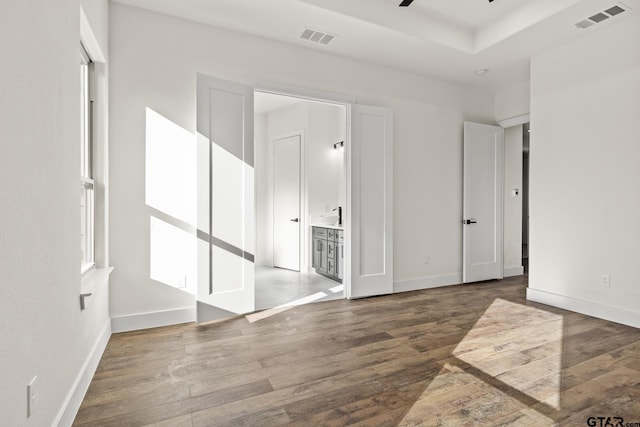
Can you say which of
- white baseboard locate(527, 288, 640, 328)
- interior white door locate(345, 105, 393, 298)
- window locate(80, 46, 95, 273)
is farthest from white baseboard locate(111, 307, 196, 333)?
white baseboard locate(527, 288, 640, 328)

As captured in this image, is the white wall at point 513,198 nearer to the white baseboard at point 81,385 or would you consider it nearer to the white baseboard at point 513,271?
the white baseboard at point 513,271

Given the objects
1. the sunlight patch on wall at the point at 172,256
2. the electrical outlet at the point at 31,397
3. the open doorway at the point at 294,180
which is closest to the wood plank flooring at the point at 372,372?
the sunlight patch on wall at the point at 172,256

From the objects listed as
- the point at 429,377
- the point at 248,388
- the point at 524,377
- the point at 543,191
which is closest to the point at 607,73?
the point at 543,191

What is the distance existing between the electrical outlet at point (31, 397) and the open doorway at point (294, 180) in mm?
4260

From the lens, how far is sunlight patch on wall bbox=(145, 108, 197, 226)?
3273mm

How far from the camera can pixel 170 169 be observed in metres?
3.35

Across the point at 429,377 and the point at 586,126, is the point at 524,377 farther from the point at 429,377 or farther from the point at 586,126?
the point at 586,126

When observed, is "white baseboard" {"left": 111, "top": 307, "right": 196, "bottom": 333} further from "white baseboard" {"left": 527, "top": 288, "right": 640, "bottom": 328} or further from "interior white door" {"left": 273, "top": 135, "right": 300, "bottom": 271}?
"white baseboard" {"left": 527, "top": 288, "right": 640, "bottom": 328}

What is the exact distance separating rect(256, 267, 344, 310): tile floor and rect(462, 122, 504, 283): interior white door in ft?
6.79

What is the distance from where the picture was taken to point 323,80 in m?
4.14

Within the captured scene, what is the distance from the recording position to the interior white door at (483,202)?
511cm

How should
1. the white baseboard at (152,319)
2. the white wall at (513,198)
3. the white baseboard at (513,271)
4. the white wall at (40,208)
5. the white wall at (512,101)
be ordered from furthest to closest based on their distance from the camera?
the white wall at (513,198) < the white baseboard at (513,271) < the white wall at (512,101) < the white baseboard at (152,319) < the white wall at (40,208)

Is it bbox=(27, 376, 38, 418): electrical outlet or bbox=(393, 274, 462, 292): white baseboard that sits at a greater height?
bbox=(27, 376, 38, 418): electrical outlet

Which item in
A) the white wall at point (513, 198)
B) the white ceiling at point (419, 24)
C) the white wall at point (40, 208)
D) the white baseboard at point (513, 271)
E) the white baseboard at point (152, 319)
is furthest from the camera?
the white wall at point (513, 198)
